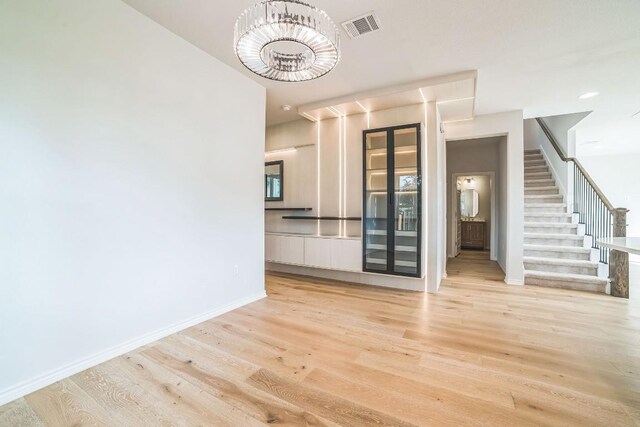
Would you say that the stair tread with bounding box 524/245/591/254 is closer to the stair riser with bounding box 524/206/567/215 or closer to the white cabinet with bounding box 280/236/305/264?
the stair riser with bounding box 524/206/567/215

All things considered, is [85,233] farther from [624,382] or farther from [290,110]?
[624,382]

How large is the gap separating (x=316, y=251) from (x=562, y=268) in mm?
3905

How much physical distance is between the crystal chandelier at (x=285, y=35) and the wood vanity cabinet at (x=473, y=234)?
7753mm

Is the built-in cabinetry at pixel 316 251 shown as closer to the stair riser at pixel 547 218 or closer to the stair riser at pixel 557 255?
the stair riser at pixel 557 255

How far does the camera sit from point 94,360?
2025mm

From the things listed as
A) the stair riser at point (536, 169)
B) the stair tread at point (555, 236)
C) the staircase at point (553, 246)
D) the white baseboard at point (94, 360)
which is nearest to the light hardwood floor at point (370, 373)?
the white baseboard at point (94, 360)

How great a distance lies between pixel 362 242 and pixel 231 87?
2637 millimetres

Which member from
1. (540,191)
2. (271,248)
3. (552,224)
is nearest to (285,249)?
(271,248)

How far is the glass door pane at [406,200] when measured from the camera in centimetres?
376

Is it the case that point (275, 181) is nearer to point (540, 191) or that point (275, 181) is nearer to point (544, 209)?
point (544, 209)

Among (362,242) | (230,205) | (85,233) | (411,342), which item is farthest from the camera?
(362,242)

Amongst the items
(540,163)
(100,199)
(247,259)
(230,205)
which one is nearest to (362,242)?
(247,259)

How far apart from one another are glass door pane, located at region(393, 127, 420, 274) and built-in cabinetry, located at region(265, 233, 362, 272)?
589 mm

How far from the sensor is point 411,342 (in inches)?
93.4
